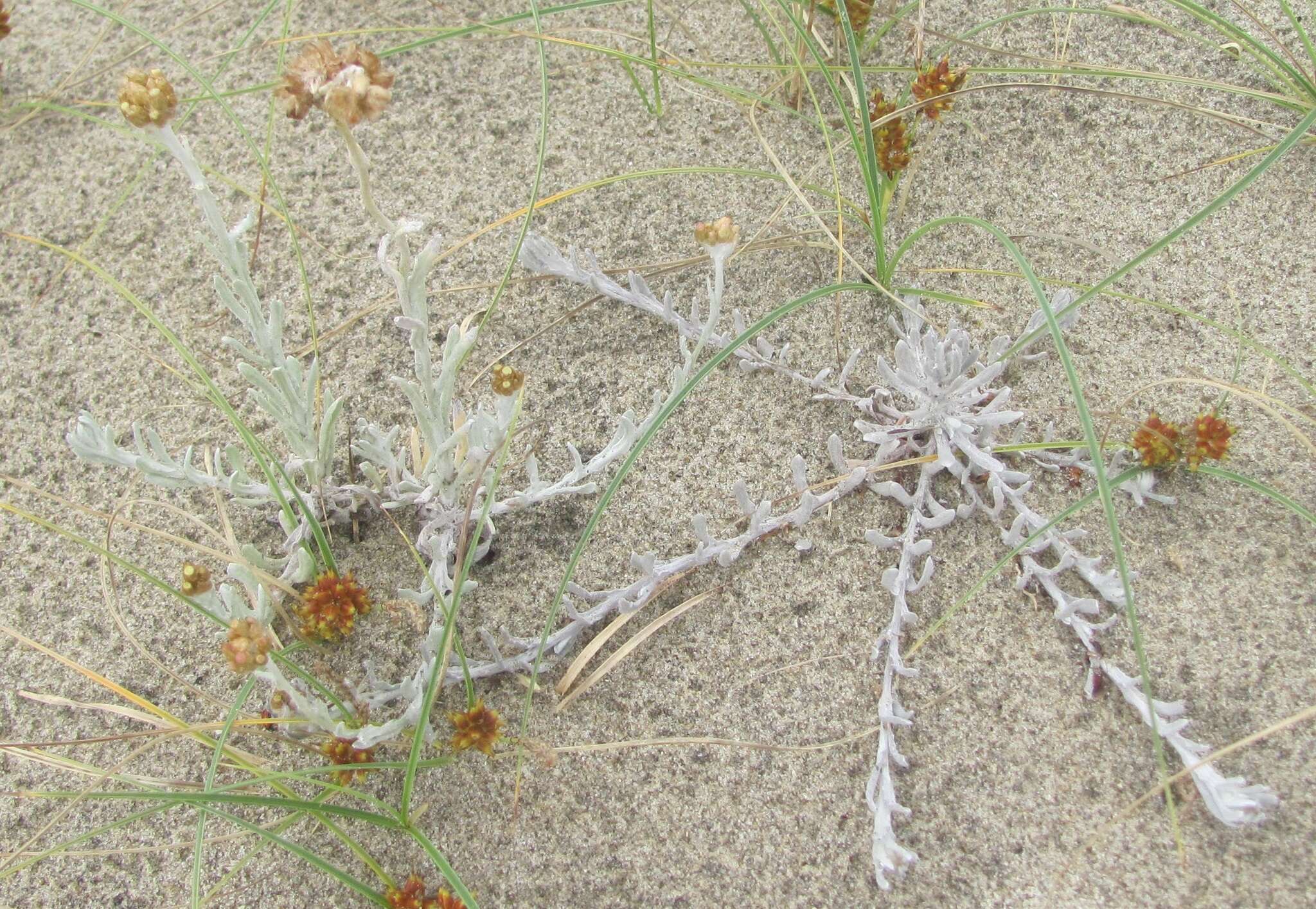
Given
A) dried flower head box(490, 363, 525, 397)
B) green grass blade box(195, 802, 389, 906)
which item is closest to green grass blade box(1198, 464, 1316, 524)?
dried flower head box(490, 363, 525, 397)

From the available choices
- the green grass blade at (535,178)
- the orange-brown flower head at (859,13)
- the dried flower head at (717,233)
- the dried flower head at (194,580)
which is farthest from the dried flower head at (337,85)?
the orange-brown flower head at (859,13)

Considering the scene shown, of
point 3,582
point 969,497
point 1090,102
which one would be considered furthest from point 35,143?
point 1090,102

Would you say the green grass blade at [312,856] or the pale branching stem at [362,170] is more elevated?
the pale branching stem at [362,170]

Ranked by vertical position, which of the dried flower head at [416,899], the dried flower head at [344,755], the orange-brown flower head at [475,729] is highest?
the orange-brown flower head at [475,729]

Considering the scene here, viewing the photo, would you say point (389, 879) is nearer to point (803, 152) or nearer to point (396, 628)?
point (396, 628)

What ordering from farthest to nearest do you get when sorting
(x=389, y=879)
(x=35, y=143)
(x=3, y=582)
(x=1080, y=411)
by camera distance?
(x=35, y=143), (x=3, y=582), (x=389, y=879), (x=1080, y=411)

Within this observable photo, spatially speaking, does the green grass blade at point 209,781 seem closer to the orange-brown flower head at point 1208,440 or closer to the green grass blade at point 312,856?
the green grass blade at point 312,856
